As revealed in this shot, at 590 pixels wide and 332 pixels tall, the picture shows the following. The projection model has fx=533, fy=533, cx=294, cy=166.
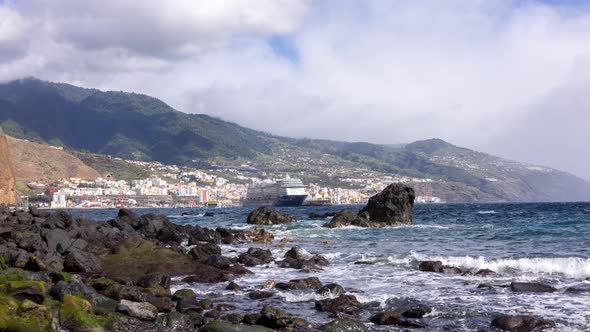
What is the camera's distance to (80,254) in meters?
20.7

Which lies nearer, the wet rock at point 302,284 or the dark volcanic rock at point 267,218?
the wet rock at point 302,284

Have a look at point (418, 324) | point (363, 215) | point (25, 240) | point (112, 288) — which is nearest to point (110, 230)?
point (25, 240)

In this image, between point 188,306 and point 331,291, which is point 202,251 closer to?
point 331,291

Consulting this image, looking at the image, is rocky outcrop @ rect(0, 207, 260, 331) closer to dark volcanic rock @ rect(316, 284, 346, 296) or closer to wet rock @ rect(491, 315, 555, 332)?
dark volcanic rock @ rect(316, 284, 346, 296)

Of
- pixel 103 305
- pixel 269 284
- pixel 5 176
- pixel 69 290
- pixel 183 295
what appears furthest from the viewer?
pixel 5 176

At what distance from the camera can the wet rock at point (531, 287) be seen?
16.5 meters

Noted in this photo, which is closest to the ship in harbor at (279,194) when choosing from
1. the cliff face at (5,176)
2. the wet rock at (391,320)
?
the cliff face at (5,176)

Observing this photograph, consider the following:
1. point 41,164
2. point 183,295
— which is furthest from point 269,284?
point 41,164

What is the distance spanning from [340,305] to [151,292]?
5.50 meters

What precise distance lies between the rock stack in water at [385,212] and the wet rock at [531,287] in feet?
114

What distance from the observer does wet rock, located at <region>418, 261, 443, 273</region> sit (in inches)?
833

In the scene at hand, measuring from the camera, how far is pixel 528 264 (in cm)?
2173

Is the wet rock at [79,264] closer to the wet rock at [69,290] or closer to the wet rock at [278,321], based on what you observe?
the wet rock at [69,290]

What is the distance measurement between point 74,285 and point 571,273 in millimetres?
17407
